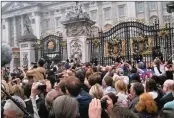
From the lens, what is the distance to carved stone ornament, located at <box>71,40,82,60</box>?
18.7 metres

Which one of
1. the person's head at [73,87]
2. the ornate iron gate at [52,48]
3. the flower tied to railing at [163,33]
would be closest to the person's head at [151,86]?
the person's head at [73,87]

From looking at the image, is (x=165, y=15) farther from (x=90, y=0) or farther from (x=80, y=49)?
(x=80, y=49)

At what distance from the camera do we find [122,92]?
19.0ft

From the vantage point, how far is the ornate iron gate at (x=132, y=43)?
17062 mm

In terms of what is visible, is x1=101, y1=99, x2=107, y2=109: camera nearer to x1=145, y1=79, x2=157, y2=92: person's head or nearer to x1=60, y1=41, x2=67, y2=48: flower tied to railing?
x1=145, y1=79, x2=157, y2=92: person's head

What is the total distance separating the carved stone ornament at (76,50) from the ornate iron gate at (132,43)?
675 millimetres

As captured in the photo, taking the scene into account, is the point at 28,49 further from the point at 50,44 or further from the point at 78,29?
the point at 78,29

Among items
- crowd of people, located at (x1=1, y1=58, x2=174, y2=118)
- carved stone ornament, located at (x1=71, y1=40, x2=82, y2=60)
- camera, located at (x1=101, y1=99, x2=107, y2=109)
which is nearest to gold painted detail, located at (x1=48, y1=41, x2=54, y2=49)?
carved stone ornament, located at (x1=71, y1=40, x2=82, y2=60)

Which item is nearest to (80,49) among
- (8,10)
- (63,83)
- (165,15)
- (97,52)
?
(97,52)

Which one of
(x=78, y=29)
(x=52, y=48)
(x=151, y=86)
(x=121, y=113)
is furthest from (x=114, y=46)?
(x=121, y=113)

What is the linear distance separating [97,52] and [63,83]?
15352mm

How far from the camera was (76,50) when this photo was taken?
18.9 metres

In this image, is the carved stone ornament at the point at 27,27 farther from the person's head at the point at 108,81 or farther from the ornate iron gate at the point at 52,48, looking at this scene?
the person's head at the point at 108,81

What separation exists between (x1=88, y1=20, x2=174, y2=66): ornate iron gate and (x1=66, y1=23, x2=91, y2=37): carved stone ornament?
0.59 m
